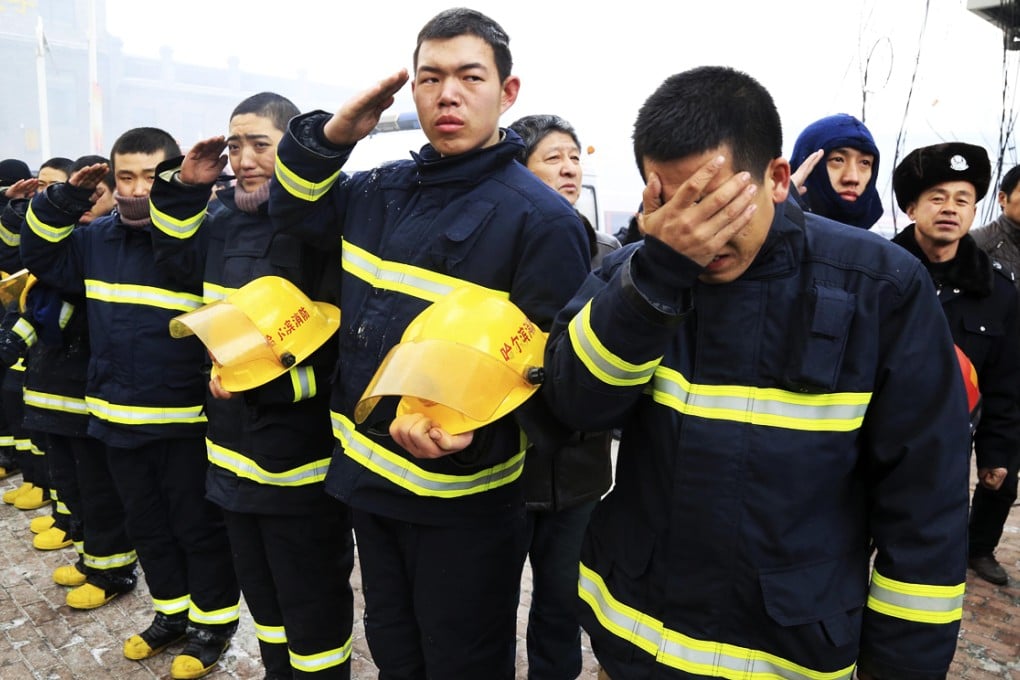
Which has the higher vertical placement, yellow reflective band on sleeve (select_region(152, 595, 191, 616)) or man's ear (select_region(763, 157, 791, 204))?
man's ear (select_region(763, 157, 791, 204))

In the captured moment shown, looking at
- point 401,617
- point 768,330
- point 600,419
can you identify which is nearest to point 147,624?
point 401,617

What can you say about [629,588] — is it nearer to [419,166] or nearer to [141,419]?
[419,166]

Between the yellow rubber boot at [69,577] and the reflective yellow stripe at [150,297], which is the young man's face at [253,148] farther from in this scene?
the yellow rubber boot at [69,577]

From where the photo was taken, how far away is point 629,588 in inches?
64.0

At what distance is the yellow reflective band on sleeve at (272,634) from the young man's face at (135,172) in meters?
1.91

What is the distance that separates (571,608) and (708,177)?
2034 millimetres

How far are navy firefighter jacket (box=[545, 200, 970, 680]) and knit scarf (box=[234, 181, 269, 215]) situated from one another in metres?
1.61

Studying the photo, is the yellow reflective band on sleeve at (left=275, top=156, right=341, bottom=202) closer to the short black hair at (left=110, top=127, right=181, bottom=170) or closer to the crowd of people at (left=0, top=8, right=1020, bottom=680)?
the crowd of people at (left=0, top=8, right=1020, bottom=680)

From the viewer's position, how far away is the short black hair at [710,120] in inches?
52.1

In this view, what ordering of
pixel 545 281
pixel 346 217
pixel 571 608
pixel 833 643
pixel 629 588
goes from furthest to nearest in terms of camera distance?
pixel 571 608 → pixel 346 217 → pixel 545 281 → pixel 629 588 → pixel 833 643

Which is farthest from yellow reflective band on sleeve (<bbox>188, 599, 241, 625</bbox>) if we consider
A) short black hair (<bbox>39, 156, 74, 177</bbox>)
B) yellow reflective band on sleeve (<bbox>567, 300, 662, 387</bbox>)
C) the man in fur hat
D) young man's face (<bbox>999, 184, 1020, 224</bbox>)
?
young man's face (<bbox>999, 184, 1020, 224</bbox>)

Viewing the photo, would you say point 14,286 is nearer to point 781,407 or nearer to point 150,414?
point 150,414

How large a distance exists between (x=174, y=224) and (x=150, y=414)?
32.3 inches

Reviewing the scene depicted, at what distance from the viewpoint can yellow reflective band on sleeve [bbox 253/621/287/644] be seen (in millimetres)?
2836
